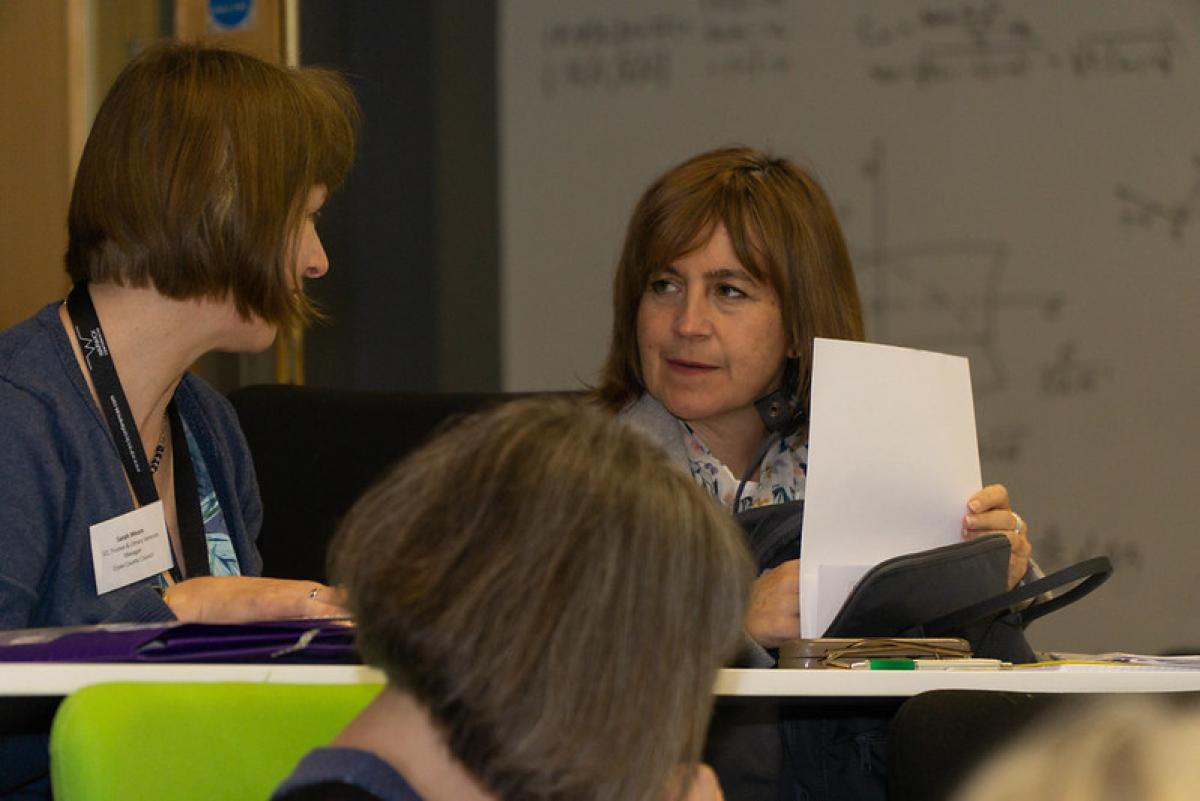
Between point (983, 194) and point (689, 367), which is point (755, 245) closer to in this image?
point (689, 367)

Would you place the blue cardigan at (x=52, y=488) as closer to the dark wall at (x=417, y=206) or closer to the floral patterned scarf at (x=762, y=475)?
the floral patterned scarf at (x=762, y=475)

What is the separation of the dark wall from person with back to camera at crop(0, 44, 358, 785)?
7.06ft

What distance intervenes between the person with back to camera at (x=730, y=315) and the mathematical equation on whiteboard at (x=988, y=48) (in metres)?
1.70

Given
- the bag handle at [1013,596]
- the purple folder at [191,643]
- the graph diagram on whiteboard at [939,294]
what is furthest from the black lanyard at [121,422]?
the graph diagram on whiteboard at [939,294]

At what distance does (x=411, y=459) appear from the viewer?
3.01 feet

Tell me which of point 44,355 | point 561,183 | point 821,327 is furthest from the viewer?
point 561,183

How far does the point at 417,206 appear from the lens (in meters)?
A: 4.19

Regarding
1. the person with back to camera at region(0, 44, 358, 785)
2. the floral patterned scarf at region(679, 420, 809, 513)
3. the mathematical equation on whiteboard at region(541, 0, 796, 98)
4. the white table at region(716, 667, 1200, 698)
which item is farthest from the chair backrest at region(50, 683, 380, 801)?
the mathematical equation on whiteboard at region(541, 0, 796, 98)

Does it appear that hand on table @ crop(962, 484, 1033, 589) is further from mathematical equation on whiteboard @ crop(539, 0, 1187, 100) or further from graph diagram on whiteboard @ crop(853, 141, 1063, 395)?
mathematical equation on whiteboard @ crop(539, 0, 1187, 100)

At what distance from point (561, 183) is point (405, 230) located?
0.44 metres

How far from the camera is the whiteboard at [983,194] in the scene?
3879mm

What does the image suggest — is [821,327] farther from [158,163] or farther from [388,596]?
[388,596]

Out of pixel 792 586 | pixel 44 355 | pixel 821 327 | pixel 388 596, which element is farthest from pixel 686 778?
pixel 821 327

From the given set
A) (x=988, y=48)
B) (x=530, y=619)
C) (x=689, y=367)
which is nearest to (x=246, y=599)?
(x=530, y=619)
